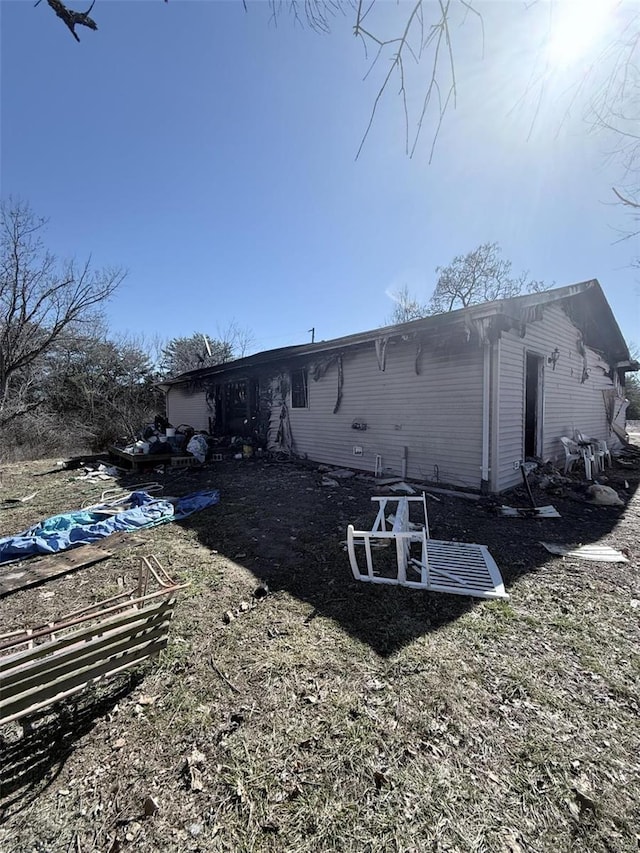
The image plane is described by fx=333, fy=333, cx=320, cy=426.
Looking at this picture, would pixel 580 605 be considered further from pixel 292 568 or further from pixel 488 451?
pixel 488 451

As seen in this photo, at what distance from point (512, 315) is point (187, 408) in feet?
41.8

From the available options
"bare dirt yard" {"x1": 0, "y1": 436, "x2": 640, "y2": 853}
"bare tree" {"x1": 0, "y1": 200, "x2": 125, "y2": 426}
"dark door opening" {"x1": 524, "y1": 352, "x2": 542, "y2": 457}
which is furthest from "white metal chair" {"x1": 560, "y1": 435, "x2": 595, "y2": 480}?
"bare tree" {"x1": 0, "y1": 200, "x2": 125, "y2": 426}

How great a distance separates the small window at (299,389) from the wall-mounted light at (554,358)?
5.61 metres

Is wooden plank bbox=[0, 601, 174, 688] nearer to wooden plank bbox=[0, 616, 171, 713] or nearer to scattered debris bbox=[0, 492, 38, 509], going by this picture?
wooden plank bbox=[0, 616, 171, 713]

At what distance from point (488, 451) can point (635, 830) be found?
4.73m

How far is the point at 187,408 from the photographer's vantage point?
1445 cm

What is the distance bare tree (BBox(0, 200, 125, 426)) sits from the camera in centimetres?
1256

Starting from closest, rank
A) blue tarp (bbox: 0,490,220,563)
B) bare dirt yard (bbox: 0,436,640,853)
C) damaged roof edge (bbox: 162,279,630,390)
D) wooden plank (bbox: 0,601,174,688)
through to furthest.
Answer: bare dirt yard (bbox: 0,436,640,853), wooden plank (bbox: 0,601,174,688), blue tarp (bbox: 0,490,220,563), damaged roof edge (bbox: 162,279,630,390)

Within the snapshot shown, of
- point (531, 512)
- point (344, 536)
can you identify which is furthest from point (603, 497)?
point (344, 536)

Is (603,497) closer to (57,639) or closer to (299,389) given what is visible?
(299,389)

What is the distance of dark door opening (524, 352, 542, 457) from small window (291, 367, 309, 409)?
17.0 feet

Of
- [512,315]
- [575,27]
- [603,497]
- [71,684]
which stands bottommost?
[603,497]

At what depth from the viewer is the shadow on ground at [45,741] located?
4.71ft

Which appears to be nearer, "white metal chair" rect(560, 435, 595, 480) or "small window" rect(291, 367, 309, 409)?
"white metal chair" rect(560, 435, 595, 480)
